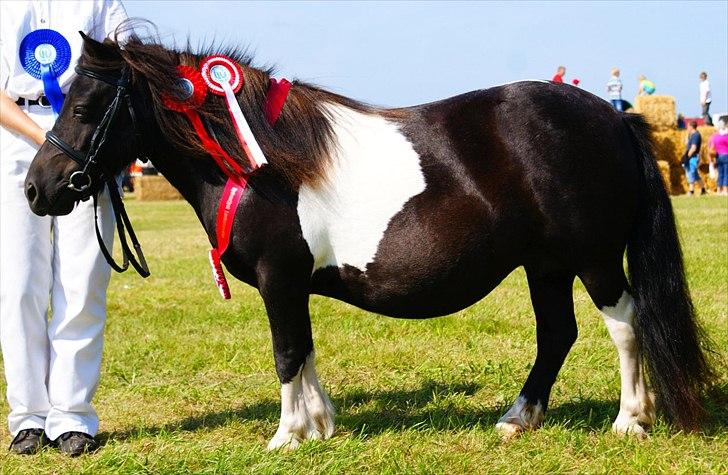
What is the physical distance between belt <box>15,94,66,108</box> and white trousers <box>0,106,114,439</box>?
2cm

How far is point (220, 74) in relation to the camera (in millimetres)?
3740

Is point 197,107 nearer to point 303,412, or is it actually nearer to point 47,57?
point 47,57

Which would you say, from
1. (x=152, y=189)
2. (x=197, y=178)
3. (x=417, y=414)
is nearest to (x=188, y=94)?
(x=197, y=178)

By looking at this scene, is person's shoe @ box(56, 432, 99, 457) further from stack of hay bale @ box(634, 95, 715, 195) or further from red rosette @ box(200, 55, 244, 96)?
stack of hay bale @ box(634, 95, 715, 195)

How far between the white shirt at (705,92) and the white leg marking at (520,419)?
2226cm

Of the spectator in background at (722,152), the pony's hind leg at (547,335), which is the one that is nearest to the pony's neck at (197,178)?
the pony's hind leg at (547,335)

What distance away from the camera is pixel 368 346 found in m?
5.85

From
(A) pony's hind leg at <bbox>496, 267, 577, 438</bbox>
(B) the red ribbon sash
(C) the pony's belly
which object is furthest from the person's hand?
(A) pony's hind leg at <bbox>496, 267, 577, 438</bbox>

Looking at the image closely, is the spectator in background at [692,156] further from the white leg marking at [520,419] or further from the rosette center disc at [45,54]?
the rosette center disc at [45,54]

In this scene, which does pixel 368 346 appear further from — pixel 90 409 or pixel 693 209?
pixel 693 209

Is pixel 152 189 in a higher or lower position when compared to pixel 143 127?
lower

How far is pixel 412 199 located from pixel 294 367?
36.5 inches

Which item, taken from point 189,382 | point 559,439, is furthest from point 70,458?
point 559,439

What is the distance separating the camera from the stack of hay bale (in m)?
23.1
